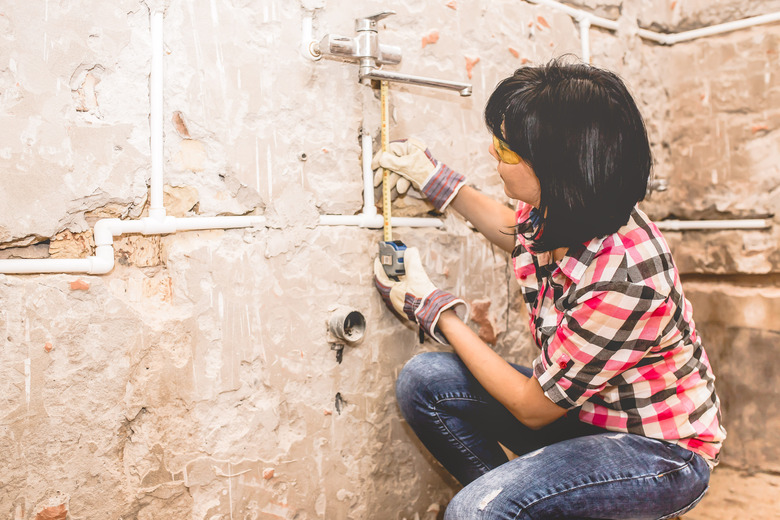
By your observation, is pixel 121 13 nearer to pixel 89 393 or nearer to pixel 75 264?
pixel 75 264

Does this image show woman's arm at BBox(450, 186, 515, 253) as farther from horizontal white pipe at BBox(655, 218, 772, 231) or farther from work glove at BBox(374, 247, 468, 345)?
horizontal white pipe at BBox(655, 218, 772, 231)

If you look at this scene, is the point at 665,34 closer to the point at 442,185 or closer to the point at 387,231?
the point at 442,185

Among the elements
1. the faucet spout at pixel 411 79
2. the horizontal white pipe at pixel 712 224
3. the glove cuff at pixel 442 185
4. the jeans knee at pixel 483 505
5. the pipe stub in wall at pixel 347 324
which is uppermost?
the faucet spout at pixel 411 79

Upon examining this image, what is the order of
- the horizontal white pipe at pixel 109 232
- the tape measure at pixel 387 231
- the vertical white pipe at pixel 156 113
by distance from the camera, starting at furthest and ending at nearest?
the tape measure at pixel 387 231, the vertical white pipe at pixel 156 113, the horizontal white pipe at pixel 109 232

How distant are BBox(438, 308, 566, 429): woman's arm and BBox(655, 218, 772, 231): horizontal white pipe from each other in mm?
1174

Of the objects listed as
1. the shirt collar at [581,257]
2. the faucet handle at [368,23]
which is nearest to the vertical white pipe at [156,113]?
the faucet handle at [368,23]

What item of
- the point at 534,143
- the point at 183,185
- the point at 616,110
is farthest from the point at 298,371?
the point at 616,110

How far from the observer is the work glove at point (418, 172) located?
138cm

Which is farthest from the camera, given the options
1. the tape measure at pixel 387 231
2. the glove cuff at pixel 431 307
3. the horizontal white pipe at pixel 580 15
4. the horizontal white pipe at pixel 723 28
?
the horizontal white pipe at pixel 723 28

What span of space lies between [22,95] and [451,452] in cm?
107

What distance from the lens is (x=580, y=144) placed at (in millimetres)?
1026

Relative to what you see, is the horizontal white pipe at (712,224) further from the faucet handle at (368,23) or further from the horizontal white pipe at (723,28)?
the faucet handle at (368,23)

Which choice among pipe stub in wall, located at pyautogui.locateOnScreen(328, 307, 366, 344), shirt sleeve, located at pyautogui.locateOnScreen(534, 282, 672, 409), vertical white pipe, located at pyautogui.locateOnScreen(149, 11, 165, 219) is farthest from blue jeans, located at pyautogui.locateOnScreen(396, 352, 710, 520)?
vertical white pipe, located at pyautogui.locateOnScreen(149, 11, 165, 219)

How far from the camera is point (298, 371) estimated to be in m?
1.29
